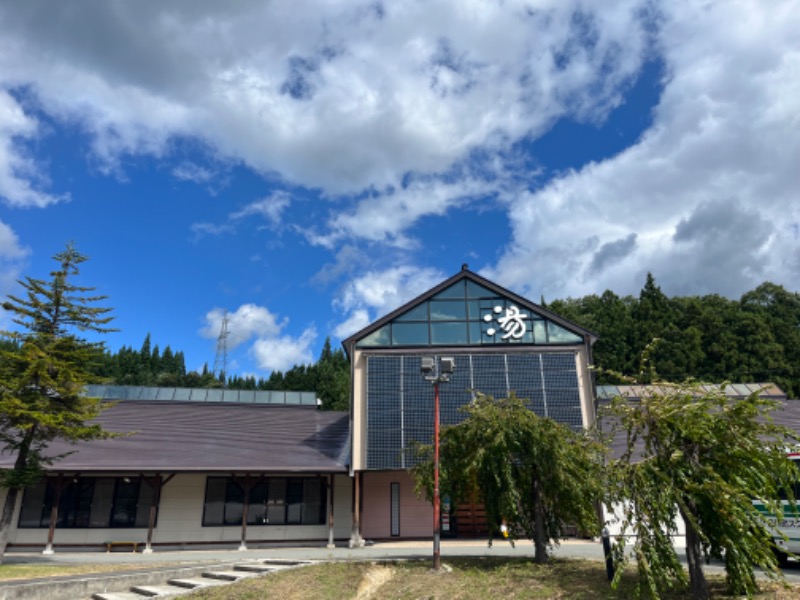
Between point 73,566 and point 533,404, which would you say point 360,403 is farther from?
point 73,566

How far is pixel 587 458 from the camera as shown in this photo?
12242mm

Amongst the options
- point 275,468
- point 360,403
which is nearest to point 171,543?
point 275,468

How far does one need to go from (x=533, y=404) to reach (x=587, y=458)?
10.3m

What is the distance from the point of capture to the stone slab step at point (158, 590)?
11.7 metres

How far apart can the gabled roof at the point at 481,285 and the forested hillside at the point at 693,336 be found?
15889 millimetres

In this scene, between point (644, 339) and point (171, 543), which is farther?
point (644, 339)

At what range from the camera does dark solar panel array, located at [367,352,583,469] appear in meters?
21.8

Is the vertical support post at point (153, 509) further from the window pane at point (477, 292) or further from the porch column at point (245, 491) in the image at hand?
the window pane at point (477, 292)

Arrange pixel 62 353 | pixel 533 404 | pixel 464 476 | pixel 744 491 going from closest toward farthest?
1. pixel 744 491
2. pixel 464 476
3. pixel 62 353
4. pixel 533 404

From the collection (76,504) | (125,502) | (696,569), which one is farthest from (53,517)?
(696,569)

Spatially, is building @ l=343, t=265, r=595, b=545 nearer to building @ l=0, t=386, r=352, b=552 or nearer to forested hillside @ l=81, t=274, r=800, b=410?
building @ l=0, t=386, r=352, b=552

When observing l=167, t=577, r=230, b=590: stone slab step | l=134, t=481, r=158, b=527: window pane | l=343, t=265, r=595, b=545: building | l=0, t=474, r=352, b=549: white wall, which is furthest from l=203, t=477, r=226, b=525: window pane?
l=167, t=577, r=230, b=590: stone slab step

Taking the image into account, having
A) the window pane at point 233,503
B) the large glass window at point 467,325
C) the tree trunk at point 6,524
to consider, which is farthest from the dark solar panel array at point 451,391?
the tree trunk at point 6,524

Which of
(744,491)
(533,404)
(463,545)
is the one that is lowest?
(463,545)
